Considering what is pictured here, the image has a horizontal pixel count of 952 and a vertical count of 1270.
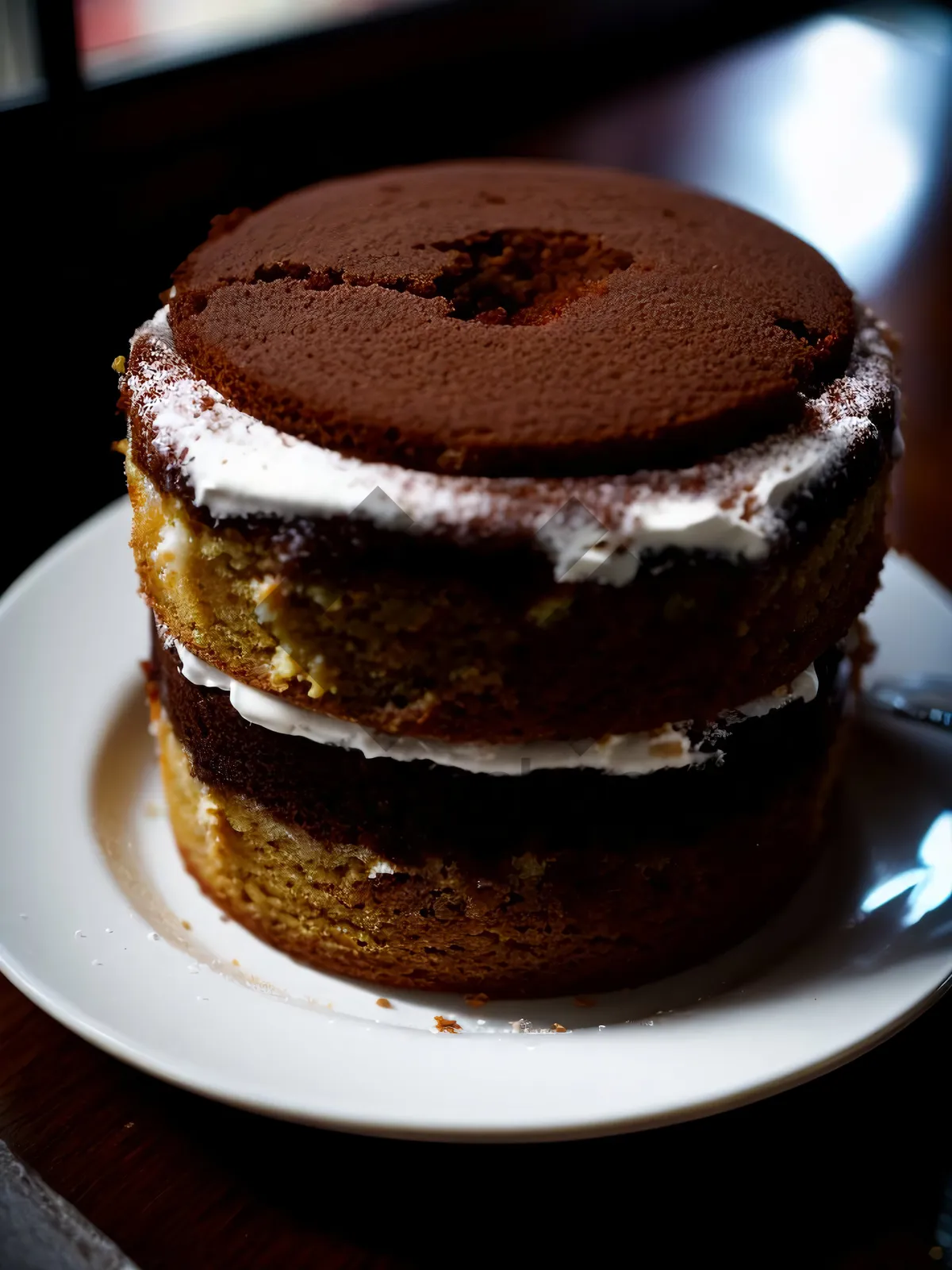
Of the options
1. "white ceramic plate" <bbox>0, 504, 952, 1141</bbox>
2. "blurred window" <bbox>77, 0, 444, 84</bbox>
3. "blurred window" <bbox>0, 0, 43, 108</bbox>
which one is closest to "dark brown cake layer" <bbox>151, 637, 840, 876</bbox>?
"white ceramic plate" <bbox>0, 504, 952, 1141</bbox>

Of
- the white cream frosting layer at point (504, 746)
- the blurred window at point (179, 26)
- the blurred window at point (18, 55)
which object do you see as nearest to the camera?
the white cream frosting layer at point (504, 746)

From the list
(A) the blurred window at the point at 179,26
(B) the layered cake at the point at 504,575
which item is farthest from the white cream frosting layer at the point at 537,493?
(A) the blurred window at the point at 179,26

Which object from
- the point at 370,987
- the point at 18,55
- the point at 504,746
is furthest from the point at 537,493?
the point at 18,55

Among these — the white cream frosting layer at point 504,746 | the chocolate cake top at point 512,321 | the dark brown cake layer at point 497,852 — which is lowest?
the dark brown cake layer at point 497,852

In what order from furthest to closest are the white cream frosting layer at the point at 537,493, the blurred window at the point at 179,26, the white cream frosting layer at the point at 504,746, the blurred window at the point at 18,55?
the blurred window at the point at 179,26, the blurred window at the point at 18,55, the white cream frosting layer at the point at 504,746, the white cream frosting layer at the point at 537,493

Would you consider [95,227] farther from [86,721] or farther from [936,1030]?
[936,1030]

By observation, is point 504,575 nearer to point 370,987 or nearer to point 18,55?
point 370,987

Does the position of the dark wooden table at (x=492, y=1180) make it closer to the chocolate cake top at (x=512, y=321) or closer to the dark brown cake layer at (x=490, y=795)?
the dark brown cake layer at (x=490, y=795)
